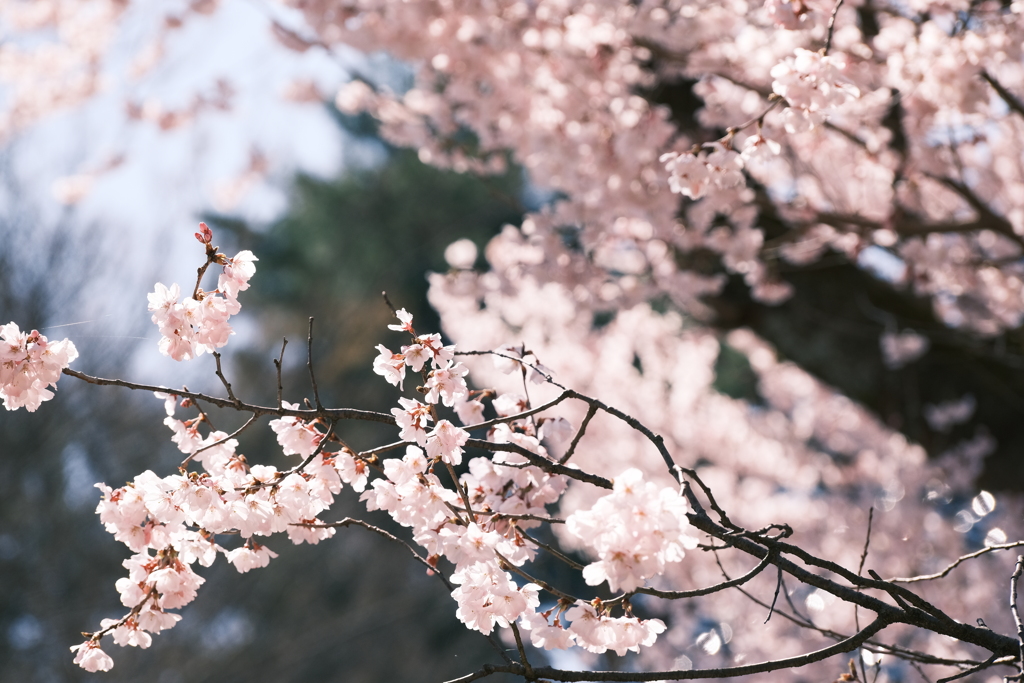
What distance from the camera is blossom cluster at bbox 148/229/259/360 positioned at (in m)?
1.08

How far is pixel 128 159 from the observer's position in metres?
5.32

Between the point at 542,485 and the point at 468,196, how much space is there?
9.46m

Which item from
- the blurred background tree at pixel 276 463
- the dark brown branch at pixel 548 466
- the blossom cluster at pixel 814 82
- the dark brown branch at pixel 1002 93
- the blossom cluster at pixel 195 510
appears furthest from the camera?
the blurred background tree at pixel 276 463

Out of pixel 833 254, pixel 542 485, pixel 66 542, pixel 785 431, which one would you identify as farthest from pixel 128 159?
pixel 785 431

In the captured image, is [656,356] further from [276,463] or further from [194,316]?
[194,316]

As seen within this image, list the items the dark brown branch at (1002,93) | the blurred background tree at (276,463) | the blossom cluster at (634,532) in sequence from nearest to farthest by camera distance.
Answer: the blossom cluster at (634,532) < the dark brown branch at (1002,93) < the blurred background tree at (276,463)

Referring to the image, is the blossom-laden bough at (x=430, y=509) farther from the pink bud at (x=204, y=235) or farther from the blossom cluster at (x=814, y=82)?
the blossom cluster at (x=814, y=82)

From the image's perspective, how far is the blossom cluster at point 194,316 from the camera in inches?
42.7

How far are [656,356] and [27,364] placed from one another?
18.6 feet

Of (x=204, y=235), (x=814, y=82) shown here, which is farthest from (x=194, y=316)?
(x=814, y=82)

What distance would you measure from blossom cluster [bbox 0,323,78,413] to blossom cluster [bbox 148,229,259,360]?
152mm

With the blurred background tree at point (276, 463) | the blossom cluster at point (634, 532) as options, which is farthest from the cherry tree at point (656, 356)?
the blurred background tree at point (276, 463)

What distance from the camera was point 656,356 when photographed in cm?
638

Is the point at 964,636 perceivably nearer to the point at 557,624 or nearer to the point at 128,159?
the point at 557,624
